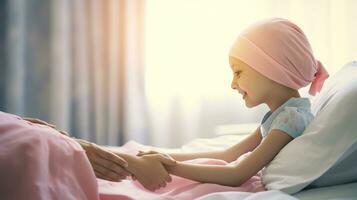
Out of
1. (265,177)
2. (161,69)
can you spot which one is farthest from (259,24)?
(161,69)

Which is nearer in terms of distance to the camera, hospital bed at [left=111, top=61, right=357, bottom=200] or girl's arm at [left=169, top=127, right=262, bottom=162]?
hospital bed at [left=111, top=61, right=357, bottom=200]

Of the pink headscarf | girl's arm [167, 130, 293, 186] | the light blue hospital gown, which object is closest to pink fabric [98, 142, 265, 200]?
girl's arm [167, 130, 293, 186]

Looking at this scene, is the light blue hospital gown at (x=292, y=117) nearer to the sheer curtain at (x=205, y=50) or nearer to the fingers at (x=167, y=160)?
the fingers at (x=167, y=160)

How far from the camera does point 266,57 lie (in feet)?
3.53

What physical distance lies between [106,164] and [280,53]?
0.50 m

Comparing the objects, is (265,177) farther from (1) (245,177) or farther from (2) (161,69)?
(2) (161,69)

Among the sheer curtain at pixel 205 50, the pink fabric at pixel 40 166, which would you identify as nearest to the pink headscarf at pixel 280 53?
the pink fabric at pixel 40 166

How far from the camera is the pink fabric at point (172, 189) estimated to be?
2.93 feet

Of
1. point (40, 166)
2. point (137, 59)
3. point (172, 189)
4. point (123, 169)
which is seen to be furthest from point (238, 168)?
point (137, 59)

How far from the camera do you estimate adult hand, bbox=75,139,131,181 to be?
0.98 m

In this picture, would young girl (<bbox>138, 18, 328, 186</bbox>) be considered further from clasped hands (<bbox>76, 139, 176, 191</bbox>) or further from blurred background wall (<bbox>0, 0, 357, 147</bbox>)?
blurred background wall (<bbox>0, 0, 357, 147</bbox>)

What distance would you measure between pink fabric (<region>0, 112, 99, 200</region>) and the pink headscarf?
51 cm

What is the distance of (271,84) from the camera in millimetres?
1119

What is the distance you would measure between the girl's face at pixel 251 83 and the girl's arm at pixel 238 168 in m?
0.15
